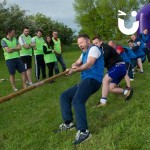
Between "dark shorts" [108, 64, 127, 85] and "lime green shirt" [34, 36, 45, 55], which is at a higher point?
"lime green shirt" [34, 36, 45, 55]

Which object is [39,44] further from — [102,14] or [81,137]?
[102,14]

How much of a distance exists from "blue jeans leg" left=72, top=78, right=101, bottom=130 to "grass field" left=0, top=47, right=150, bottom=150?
291 millimetres

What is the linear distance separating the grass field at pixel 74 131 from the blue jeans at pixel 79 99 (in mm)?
289

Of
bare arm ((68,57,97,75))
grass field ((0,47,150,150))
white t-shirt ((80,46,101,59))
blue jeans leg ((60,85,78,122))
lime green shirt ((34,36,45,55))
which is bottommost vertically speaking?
grass field ((0,47,150,150))

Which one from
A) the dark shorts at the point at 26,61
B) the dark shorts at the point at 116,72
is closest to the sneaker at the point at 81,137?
the dark shorts at the point at 116,72

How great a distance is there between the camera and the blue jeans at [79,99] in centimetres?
554

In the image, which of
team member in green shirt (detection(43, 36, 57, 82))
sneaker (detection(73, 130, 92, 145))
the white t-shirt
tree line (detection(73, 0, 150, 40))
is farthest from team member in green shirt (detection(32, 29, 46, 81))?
tree line (detection(73, 0, 150, 40))

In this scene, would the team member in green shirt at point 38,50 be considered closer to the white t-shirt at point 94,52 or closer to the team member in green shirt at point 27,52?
the team member in green shirt at point 27,52

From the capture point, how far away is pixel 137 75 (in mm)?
12148

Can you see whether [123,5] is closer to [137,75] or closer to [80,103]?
[137,75]

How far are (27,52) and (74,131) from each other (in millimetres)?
5933

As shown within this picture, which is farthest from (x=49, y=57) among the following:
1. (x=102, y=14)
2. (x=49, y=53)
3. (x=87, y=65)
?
(x=102, y=14)

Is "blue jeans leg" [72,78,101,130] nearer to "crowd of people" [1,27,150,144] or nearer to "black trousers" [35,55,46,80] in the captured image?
"crowd of people" [1,27,150,144]

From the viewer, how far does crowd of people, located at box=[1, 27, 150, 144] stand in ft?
18.7
